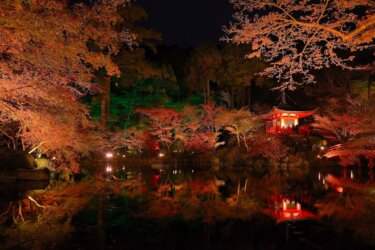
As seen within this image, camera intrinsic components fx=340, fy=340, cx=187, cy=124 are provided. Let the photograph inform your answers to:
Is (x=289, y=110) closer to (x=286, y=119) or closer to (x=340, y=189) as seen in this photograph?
(x=286, y=119)

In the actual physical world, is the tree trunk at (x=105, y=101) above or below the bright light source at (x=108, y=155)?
above

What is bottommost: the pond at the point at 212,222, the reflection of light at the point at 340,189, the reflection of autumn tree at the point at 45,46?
the pond at the point at 212,222

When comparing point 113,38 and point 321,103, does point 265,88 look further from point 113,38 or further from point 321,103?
point 113,38

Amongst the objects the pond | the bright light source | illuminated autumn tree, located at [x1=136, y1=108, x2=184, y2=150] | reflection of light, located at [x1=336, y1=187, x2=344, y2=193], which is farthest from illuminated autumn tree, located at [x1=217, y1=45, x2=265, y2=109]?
the pond

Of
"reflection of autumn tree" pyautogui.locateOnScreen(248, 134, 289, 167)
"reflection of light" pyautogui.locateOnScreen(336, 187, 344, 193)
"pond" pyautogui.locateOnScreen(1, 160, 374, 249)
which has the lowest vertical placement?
"pond" pyautogui.locateOnScreen(1, 160, 374, 249)

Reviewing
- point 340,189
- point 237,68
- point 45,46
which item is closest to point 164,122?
point 237,68

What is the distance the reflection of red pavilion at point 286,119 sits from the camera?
27.5 m

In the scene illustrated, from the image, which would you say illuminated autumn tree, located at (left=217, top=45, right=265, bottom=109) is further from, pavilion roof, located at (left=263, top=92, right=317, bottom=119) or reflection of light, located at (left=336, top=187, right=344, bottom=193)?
reflection of light, located at (left=336, top=187, right=344, bottom=193)

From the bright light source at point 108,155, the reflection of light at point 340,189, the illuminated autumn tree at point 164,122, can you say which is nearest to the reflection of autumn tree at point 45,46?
the reflection of light at point 340,189

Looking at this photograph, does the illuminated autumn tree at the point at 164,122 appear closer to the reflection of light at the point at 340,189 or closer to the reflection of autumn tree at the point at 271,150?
the reflection of autumn tree at the point at 271,150

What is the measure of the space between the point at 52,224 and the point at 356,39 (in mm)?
6925

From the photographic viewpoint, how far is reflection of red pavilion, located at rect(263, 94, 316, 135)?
27.5 metres

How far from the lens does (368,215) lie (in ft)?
25.4

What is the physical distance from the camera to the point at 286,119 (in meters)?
28.5
